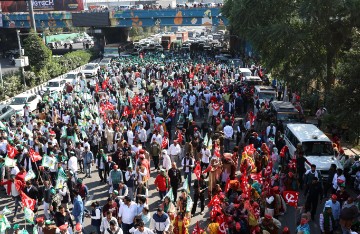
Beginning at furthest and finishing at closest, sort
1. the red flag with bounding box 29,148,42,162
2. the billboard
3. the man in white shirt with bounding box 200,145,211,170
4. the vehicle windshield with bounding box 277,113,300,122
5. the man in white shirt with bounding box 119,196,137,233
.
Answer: the billboard, the vehicle windshield with bounding box 277,113,300,122, the man in white shirt with bounding box 200,145,211,170, the red flag with bounding box 29,148,42,162, the man in white shirt with bounding box 119,196,137,233

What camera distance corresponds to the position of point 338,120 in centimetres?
1480

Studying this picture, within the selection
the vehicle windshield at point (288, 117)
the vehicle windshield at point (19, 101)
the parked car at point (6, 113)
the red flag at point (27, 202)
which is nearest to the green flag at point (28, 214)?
the red flag at point (27, 202)

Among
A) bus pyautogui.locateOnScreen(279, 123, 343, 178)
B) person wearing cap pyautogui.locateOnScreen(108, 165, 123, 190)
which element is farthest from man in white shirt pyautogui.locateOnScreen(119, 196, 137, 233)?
bus pyautogui.locateOnScreen(279, 123, 343, 178)

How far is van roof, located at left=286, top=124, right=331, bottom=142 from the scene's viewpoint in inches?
574

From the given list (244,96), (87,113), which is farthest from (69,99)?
(244,96)

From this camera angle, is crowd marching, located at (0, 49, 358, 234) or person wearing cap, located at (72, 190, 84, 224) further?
person wearing cap, located at (72, 190, 84, 224)

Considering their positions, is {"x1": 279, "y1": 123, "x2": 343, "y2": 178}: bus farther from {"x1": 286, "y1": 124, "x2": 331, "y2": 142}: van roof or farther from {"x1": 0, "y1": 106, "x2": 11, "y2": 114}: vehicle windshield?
{"x1": 0, "y1": 106, "x2": 11, "y2": 114}: vehicle windshield

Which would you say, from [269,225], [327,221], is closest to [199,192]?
[269,225]

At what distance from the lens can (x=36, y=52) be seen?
3688 centimetres

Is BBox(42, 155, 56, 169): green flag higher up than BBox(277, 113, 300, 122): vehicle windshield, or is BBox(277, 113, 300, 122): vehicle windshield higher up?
BBox(42, 155, 56, 169): green flag

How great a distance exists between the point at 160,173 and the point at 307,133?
624 cm

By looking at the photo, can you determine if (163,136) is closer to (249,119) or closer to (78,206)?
(249,119)

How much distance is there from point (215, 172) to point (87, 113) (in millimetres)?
8591

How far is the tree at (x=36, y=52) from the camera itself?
3675 cm
